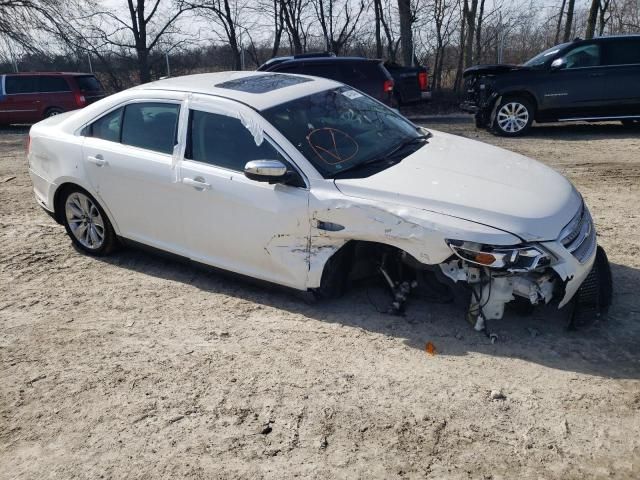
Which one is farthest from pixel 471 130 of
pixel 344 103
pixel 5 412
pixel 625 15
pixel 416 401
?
pixel 625 15

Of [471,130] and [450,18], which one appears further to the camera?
[450,18]

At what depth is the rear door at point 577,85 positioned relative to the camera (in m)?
10.9

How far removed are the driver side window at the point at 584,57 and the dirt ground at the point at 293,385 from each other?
23.8 ft

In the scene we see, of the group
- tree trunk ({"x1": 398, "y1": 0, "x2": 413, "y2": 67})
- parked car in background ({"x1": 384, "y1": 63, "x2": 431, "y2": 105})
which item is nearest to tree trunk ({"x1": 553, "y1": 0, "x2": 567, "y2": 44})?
tree trunk ({"x1": 398, "y1": 0, "x2": 413, "y2": 67})

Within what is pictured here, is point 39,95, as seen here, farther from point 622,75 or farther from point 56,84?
point 622,75

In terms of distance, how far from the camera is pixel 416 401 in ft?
10.5

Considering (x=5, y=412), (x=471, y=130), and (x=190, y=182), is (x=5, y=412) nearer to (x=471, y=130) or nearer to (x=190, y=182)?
(x=190, y=182)

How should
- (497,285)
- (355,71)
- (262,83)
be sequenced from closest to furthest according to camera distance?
(497,285), (262,83), (355,71)

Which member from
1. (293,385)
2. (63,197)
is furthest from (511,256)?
(63,197)

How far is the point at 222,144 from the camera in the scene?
438 centimetres

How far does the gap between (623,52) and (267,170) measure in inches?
388

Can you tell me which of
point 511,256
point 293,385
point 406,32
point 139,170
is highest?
point 406,32

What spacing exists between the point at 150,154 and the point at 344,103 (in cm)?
167

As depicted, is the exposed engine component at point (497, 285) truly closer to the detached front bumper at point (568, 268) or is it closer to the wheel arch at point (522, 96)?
the detached front bumper at point (568, 268)
